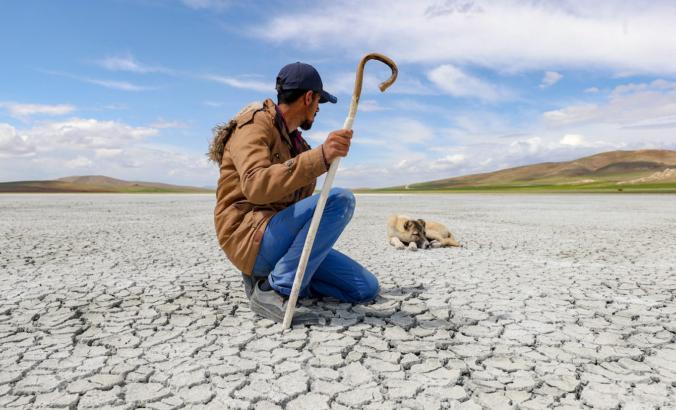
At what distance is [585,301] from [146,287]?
3.76 metres

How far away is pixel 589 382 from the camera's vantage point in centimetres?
238

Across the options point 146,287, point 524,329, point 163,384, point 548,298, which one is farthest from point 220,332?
point 548,298

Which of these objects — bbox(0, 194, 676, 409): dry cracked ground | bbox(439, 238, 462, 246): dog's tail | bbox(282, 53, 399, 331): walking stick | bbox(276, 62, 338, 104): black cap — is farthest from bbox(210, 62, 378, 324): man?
bbox(439, 238, 462, 246): dog's tail

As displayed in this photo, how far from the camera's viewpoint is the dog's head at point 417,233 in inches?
273

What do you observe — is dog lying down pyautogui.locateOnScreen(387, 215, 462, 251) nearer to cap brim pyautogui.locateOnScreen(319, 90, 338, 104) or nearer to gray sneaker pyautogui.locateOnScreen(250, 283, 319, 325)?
gray sneaker pyautogui.locateOnScreen(250, 283, 319, 325)

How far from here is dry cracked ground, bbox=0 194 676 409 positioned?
88.1 inches

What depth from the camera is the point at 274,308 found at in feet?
10.4

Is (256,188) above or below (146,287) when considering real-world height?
above

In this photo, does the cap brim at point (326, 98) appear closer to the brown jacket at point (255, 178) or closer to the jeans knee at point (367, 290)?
the brown jacket at point (255, 178)

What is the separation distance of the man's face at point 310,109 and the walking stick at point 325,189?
1.42 ft

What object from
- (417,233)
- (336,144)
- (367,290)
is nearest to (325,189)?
(336,144)

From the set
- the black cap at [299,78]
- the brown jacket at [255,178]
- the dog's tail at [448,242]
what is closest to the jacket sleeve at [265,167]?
the brown jacket at [255,178]

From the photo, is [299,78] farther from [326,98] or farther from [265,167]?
[265,167]

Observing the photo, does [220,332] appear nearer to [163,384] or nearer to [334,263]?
[163,384]
